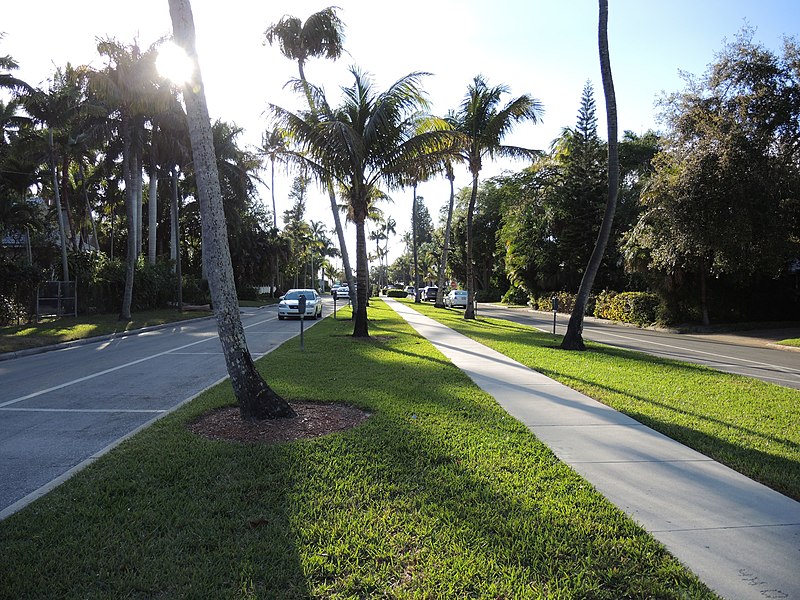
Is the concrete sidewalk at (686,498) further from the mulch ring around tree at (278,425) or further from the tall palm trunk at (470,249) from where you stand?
the tall palm trunk at (470,249)

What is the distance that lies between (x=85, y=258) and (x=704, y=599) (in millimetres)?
29595

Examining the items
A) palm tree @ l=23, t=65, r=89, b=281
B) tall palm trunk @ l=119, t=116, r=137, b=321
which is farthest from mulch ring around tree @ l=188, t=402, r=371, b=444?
palm tree @ l=23, t=65, r=89, b=281

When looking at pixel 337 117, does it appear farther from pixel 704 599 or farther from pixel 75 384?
pixel 704 599

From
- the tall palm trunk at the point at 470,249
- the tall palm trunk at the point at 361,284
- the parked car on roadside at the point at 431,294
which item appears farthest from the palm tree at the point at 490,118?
the parked car on roadside at the point at 431,294

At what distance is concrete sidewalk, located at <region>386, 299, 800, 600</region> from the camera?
310 cm

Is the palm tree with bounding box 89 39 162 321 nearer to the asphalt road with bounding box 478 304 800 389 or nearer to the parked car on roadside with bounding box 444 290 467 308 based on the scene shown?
the asphalt road with bounding box 478 304 800 389

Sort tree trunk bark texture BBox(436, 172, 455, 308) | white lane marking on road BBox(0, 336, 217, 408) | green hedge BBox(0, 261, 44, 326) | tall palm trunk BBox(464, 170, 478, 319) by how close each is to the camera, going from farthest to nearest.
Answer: tree trunk bark texture BBox(436, 172, 455, 308), tall palm trunk BBox(464, 170, 478, 319), green hedge BBox(0, 261, 44, 326), white lane marking on road BBox(0, 336, 217, 408)

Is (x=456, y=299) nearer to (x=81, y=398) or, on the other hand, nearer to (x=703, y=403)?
(x=703, y=403)

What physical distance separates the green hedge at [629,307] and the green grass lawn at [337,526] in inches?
917

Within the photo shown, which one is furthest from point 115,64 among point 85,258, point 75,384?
point 75,384

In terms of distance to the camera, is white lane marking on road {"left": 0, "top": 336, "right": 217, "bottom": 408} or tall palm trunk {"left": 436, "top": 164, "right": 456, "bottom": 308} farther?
tall palm trunk {"left": 436, "top": 164, "right": 456, "bottom": 308}

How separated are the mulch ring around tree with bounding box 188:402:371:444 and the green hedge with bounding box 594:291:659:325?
919 inches

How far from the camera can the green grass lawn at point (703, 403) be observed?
5102 millimetres

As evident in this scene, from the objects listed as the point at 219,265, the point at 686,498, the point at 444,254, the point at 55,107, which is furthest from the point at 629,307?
the point at 55,107
